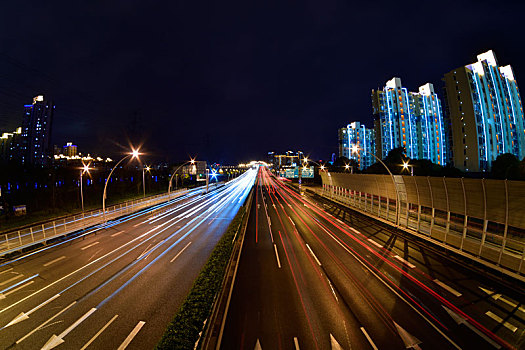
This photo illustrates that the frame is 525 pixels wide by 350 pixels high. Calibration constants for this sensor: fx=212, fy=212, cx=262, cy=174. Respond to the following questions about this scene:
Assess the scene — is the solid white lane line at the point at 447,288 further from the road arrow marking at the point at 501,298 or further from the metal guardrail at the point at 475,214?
the metal guardrail at the point at 475,214

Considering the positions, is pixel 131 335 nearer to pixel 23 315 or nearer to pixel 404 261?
pixel 23 315

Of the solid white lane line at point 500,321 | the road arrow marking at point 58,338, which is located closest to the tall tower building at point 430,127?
the solid white lane line at point 500,321

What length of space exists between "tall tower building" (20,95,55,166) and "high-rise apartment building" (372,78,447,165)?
162177 mm

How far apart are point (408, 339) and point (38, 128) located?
158 meters

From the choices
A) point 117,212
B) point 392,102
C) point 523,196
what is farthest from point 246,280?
point 392,102

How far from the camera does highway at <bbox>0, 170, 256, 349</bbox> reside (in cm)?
890

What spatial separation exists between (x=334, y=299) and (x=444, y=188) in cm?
1274

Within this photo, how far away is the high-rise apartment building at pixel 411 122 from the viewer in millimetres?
103750

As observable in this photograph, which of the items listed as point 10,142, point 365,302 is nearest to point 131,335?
point 365,302

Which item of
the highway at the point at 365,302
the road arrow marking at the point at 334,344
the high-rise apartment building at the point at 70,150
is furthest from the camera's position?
the high-rise apartment building at the point at 70,150

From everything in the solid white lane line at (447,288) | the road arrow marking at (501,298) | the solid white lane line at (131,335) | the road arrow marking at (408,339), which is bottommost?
the road arrow marking at (501,298)

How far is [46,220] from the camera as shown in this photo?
28.1 meters

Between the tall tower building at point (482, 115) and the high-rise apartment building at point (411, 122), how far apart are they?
3455 centimetres

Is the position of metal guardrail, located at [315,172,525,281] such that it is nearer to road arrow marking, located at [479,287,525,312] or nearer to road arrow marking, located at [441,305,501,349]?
road arrow marking, located at [479,287,525,312]
